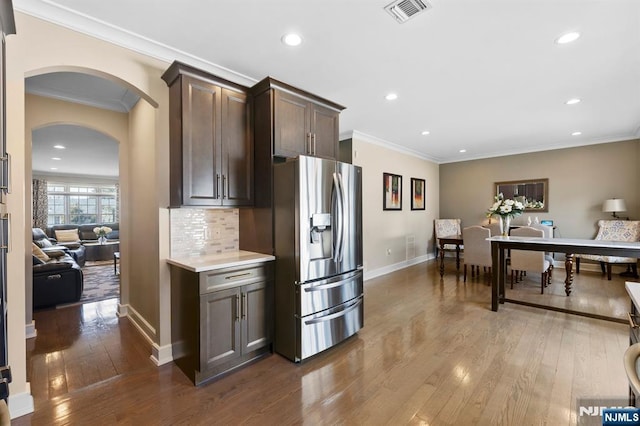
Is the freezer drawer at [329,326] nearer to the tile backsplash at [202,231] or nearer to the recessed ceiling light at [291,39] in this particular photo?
the tile backsplash at [202,231]

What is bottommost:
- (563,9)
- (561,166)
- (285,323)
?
(285,323)

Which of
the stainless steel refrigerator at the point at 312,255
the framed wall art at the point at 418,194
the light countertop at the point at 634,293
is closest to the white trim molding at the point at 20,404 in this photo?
the stainless steel refrigerator at the point at 312,255

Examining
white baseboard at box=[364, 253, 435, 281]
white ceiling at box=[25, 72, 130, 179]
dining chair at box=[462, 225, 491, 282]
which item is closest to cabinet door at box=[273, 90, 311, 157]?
white ceiling at box=[25, 72, 130, 179]

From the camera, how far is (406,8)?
1.94 metres

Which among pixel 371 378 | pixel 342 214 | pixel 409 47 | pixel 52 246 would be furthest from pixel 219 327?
pixel 52 246

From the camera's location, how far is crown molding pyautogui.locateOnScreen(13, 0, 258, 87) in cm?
188

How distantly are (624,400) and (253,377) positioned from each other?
2532 millimetres

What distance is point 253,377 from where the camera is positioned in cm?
225

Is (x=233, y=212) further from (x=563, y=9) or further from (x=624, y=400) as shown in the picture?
(x=624, y=400)

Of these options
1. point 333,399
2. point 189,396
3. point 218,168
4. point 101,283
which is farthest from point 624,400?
point 101,283

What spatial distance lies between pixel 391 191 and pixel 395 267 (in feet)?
5.25

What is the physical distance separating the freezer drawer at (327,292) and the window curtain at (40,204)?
994cm

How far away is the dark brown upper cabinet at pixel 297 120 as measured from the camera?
264 centimetres

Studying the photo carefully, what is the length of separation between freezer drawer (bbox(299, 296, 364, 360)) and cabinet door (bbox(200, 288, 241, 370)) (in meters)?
0.53
